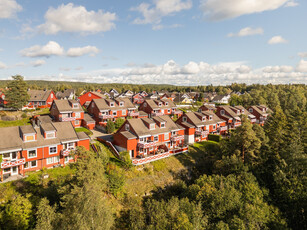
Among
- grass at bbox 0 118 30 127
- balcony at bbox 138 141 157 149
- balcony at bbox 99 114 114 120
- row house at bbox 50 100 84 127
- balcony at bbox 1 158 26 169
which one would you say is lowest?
balcony at bbox 138 141 157 149

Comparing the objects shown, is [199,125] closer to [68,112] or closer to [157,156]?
[157,156]

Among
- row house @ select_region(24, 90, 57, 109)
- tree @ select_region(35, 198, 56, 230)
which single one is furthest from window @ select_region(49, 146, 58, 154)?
row house @ select_region(24, 90, 57, 109)

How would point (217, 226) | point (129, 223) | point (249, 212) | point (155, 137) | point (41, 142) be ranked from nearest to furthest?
point (217, 226) < point (249, 212) < point (129, 223) < point (41, 142) < point (155, 137)

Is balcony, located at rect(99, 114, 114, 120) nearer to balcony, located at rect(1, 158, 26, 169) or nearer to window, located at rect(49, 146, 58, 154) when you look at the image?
window, located at rect(49, 146, 58, 154)

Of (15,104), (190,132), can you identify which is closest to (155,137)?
(190,132)

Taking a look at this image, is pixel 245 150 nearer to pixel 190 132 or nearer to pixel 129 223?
pixel 190 132
